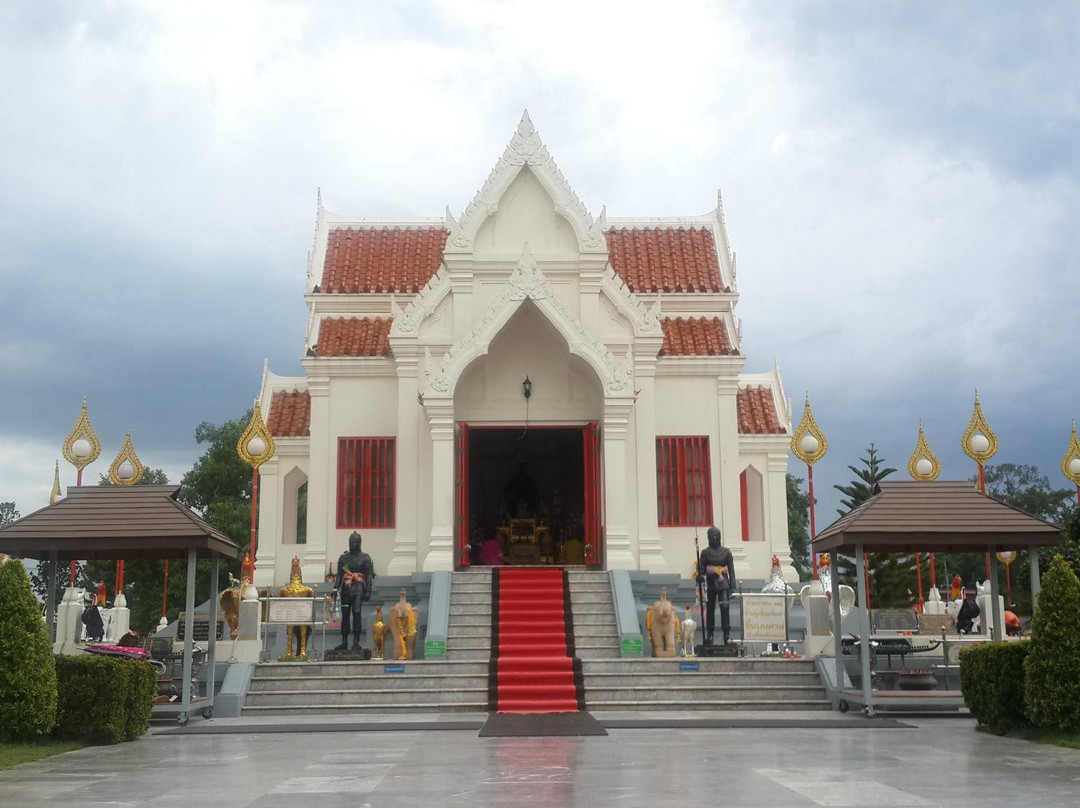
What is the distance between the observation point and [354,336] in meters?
20.6

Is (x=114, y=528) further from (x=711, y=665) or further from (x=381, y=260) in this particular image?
(x=381, y=260)

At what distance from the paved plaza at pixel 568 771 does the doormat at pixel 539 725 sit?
0.27 meters

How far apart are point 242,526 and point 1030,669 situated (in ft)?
119

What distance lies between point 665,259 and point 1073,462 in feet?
28.3

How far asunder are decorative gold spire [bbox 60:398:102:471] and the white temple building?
9.94ft

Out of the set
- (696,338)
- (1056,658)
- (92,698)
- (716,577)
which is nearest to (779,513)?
(696,338)

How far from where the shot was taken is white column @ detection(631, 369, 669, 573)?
18.5m

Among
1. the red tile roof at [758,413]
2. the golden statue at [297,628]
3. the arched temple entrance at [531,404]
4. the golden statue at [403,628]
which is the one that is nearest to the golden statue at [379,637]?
the golden statue at [403,628]

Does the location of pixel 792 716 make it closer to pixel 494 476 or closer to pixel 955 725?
pixel 955 725

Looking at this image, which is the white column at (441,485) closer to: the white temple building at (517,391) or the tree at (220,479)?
the white temple building at (517,391)

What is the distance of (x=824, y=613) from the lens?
591 inches

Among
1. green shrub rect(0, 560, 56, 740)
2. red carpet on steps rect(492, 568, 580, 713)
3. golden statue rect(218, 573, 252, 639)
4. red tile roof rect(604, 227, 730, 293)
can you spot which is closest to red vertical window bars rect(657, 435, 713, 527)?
red carpet on steps rect(492, 568, 580, 713)

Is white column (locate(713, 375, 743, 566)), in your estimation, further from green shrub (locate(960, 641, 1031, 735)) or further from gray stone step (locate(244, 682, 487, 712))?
green shrub (locate(960, 641, 1031, 735))

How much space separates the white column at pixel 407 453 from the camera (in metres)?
18.6
